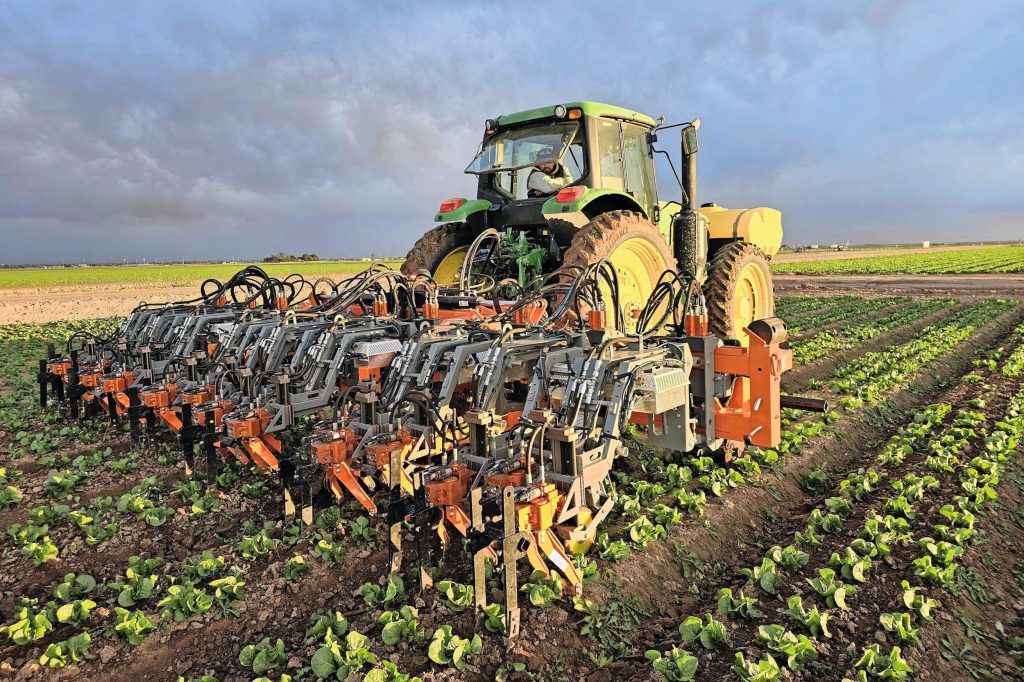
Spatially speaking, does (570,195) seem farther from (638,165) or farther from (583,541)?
(583,541)

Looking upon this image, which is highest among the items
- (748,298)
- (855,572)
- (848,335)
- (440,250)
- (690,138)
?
(690,138)

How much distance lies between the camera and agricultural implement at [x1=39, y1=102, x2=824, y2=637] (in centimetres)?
344

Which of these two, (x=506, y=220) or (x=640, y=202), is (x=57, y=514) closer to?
(x=506, y=220)

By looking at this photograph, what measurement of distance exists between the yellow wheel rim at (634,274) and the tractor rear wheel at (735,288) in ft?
3.41

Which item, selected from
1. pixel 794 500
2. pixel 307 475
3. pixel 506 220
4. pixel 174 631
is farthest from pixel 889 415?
pixel 174 631

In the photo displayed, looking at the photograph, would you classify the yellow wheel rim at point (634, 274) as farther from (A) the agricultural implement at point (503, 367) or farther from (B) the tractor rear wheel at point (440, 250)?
(B) the tractor rear wheel at point (440, 250)

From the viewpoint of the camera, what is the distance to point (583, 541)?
145 inches

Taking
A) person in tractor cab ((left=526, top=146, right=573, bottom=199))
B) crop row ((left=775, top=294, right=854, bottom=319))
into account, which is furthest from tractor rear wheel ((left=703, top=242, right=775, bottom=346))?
crop row ((left=775, top=294, right=854, bottom=319))

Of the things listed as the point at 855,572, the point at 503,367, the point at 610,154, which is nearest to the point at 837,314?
the point at 610,154

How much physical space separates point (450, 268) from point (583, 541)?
507 cm

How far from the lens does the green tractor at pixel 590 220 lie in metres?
6.52

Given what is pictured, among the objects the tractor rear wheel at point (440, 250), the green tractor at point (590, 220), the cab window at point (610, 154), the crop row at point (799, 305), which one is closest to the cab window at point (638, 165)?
the green tractor at point (590, 220)

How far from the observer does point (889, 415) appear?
7.43m

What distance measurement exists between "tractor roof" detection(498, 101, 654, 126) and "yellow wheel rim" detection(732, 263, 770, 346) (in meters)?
2.23
